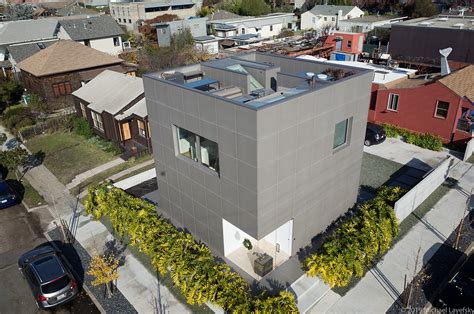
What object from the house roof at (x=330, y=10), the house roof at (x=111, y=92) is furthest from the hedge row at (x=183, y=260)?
the house roof at (x=330, y=10)

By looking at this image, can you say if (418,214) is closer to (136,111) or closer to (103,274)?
(103,274)

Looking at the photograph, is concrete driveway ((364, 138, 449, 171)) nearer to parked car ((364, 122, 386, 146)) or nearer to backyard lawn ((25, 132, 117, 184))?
parked car ((364, 122, 386, 146))

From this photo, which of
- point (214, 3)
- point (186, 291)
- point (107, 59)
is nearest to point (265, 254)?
point (186, 291)

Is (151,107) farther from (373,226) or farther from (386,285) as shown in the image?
(386,285)

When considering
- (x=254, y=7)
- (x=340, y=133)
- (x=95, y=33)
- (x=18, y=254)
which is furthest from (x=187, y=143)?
(x=254, y=7)

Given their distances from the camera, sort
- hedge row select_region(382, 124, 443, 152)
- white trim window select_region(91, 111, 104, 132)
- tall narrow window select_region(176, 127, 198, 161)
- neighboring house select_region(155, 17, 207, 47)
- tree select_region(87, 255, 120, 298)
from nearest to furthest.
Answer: tree select_region(87, 255, 120, 298) → tall narrow window select_region(176, 127, 198, 161) → hedge row select_region(382, 124, 443, 152) → white trim window select_region(91, 111, 104, 132) → neighboring house select_region(155, 17, 207, 47)

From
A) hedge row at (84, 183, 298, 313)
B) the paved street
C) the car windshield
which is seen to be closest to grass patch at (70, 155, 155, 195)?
the paved street
